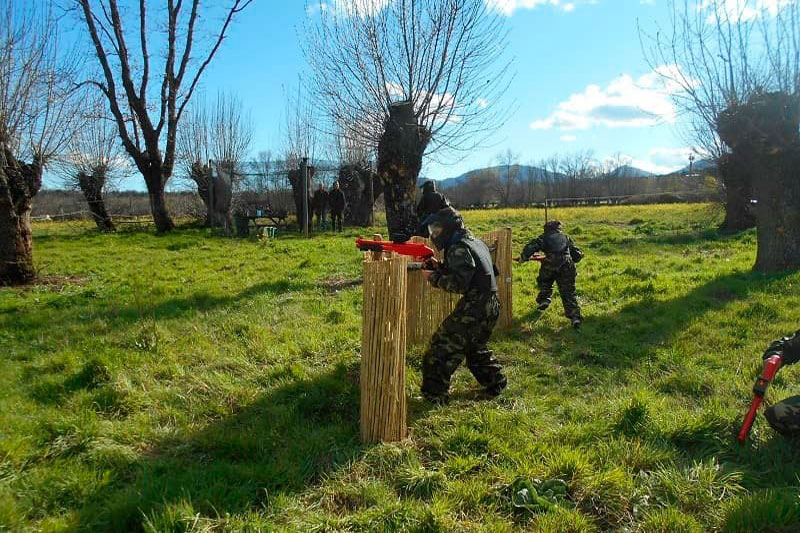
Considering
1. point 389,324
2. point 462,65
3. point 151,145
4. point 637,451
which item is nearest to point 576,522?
point 637,451

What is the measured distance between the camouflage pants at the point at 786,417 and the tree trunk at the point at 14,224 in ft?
38.0

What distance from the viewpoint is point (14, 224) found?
391 inches

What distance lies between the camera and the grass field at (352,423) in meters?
3.22

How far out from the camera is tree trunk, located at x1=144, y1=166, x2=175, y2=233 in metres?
20.2

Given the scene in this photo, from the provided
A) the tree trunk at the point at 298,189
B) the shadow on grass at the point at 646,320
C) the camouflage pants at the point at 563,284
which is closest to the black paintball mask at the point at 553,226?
the camouflage pants at the point at 563,284

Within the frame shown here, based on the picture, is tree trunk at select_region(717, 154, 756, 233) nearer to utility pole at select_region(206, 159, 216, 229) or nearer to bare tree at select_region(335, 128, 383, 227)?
bare tree at select_region(335, 128, 383, 227)

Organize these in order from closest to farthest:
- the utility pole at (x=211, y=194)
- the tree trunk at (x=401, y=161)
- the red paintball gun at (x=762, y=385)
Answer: the red paintball gun at (x=762, y=385) < the tree trunk at (x=401, y=161) < the utility pole at (x=211, y=194)

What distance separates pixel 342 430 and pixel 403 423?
1.64 feet

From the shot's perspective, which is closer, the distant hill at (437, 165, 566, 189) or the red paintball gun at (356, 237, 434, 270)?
the red paintball gun at (356, 237, 434, 270)

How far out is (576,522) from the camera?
123 inches

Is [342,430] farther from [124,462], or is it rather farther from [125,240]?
[125,240]

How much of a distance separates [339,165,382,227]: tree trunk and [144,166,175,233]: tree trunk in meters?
7.50

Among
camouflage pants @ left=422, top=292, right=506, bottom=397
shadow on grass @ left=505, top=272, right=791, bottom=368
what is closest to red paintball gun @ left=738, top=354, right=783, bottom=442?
shadow on grass @ left=505, top=272, right=791, bottom=368

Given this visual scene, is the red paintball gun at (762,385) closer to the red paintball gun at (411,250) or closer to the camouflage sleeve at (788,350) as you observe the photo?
the camouflage sleeve at (788,350)
